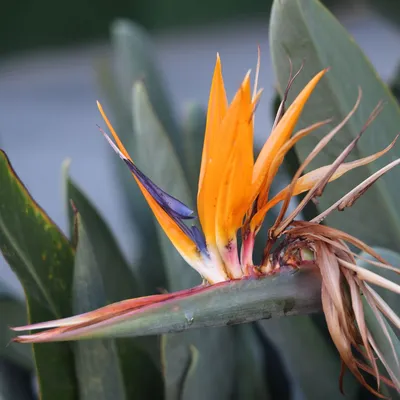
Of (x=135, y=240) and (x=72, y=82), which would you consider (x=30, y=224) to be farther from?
(x=72, y=82)

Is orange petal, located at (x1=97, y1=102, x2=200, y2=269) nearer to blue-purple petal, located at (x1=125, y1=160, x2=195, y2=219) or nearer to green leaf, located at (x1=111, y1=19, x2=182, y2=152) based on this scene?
blue-purple petal, located at (x1=125, y1=160, x2=195, y2=219)

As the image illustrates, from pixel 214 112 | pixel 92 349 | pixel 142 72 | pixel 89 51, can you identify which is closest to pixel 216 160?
pixel 214 112

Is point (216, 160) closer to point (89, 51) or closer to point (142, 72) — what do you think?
point (142, 72)

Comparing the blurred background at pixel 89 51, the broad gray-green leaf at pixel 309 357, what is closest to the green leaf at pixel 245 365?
the broad gray-green leaf at pixel 309 357

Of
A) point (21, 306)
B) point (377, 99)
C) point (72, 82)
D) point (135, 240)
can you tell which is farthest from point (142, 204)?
point (72, 82)

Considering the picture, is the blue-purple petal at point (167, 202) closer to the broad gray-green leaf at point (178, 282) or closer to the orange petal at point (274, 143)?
the orange petal at point (274, 143)

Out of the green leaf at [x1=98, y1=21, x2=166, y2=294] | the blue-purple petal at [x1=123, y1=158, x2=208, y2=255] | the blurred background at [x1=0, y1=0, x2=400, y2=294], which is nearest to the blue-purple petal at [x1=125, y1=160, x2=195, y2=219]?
the blue-purple petal at [x1=123, y1=158, x2=208, y2=255]
